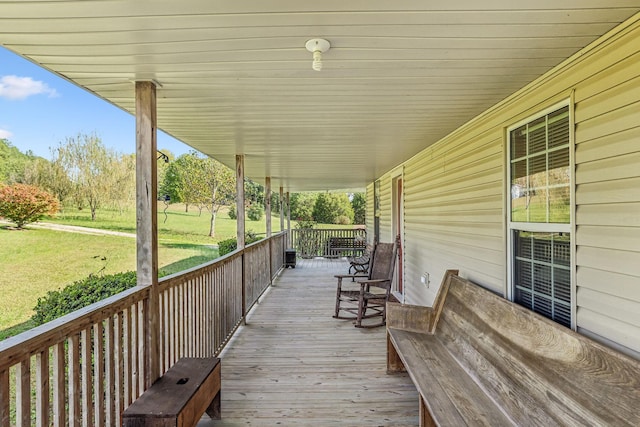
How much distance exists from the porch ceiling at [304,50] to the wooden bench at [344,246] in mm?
7782

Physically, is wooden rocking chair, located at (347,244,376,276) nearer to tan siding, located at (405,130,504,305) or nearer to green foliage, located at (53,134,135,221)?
tan siding, located at (405,130,504,305)

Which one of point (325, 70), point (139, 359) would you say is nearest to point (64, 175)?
point (139, 359)

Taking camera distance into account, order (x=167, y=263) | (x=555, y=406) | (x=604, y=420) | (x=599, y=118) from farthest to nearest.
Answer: (x=167, y=263)
(x=599, y=118)
(x=555, y=406)
(x=604, y=420)

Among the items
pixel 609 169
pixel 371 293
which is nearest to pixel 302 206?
pixel 371 293

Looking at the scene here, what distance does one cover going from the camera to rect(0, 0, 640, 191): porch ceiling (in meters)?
1.43

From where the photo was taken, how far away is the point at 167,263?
1196 cm

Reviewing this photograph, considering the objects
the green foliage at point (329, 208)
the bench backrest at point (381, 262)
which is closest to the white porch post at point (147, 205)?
the bench backrest at point (381, 262)

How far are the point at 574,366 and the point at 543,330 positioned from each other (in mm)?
257

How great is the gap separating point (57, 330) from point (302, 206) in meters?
19.2

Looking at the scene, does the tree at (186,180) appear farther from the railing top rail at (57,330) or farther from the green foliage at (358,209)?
the railing top rail at (57,330)

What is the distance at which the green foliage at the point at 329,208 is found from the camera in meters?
19.9

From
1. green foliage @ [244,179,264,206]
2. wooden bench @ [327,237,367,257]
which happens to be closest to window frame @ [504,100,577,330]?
wooden bench @ [327,237,367,257]

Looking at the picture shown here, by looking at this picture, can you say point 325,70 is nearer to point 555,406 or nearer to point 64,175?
point 555,406

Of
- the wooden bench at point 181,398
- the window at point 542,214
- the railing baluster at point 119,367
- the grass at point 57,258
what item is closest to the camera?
the wooden bench at point 181,398
